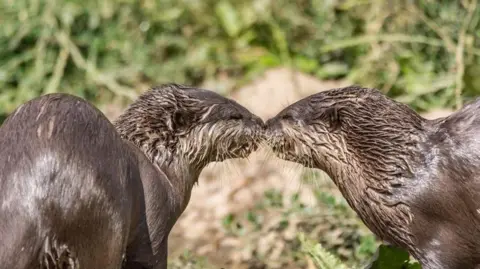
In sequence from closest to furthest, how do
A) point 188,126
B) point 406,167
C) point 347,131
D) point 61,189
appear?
point 61,189 → point 406,167 → point 347,131 → point 188,126

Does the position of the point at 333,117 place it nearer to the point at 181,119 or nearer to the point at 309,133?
the point at 309,133

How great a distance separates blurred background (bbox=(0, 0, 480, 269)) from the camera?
6.29 metres

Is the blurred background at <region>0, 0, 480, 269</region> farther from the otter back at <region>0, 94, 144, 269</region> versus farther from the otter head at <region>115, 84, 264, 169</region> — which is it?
the otter back at <region>0, 94, 144, 269</region>

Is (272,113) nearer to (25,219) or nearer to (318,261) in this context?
(318,261)

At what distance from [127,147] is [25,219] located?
2.16ft

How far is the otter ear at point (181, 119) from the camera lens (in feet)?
14.6

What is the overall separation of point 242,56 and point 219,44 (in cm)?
24

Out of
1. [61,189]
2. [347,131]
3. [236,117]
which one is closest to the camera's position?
[61,189]

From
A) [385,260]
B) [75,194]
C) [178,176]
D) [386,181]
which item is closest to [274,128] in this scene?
[178,176]

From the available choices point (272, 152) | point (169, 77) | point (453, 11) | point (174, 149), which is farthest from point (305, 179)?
point (169, 77)

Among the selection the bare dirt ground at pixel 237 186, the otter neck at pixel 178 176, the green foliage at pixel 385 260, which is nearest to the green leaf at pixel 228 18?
the bare dirt ground at pixel 237 186

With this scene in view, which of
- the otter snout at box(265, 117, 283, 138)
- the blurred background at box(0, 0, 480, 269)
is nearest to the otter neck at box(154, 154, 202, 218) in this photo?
the otter snout at box(265, 117, 283, 138)

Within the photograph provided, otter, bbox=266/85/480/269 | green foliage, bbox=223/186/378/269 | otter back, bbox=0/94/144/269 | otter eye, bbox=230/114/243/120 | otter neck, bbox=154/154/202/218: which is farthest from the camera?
green foliage, bbox=223/186/378/269

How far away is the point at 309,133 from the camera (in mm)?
4594
